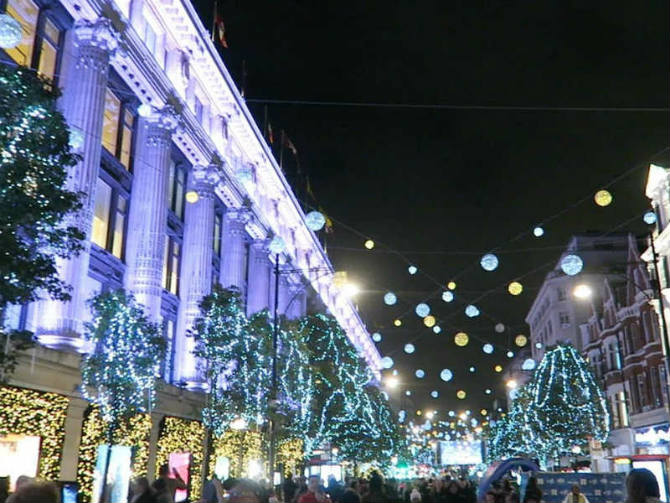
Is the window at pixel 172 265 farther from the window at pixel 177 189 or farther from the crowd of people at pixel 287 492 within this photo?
the crowd of people at pixel 287 492

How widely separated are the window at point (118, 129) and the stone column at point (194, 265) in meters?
6.97

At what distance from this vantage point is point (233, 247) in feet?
148

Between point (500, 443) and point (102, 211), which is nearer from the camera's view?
point (102, 211)

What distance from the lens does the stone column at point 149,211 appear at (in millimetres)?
30594

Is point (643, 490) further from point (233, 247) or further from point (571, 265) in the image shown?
point (233, 247)

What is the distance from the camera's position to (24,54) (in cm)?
2372

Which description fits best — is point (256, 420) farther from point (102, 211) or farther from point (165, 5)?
point (165, 5)

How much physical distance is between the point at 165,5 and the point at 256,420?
2075cm

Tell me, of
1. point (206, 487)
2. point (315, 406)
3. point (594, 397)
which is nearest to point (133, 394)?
point (206, 487)

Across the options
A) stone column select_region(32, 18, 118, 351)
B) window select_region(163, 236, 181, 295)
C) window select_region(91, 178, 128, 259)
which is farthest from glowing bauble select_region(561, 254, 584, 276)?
window select_region(163, 236, 181, 295)

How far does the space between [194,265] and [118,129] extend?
29.6ft

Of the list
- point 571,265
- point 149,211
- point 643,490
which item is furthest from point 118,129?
point 643,490

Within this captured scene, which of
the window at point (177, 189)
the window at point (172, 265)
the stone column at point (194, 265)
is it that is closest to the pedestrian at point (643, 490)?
the stone column at point (194, 265)

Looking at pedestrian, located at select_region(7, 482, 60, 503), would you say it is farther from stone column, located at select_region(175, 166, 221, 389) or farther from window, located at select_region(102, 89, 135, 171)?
stone column, located at select_region(175, 166, 221, 389)
